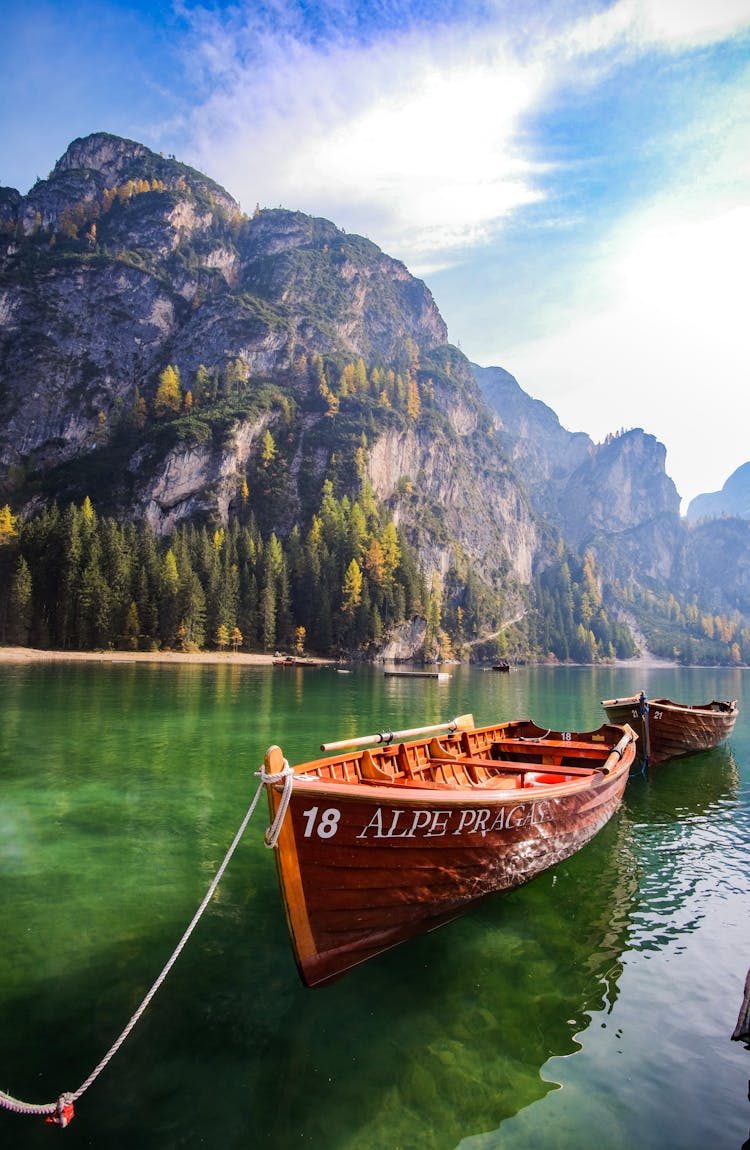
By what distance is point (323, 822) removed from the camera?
24.9ft

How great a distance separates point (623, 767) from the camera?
14547 millimetres

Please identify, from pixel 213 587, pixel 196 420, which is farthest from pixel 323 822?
pixel 196 420

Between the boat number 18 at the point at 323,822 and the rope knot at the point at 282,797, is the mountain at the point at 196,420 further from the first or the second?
the rope knot at the point at 282,797

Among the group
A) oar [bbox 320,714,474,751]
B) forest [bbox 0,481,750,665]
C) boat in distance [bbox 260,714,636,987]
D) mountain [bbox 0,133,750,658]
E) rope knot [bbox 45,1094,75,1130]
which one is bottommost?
rope knot [bbox 45,1094,75,1130]

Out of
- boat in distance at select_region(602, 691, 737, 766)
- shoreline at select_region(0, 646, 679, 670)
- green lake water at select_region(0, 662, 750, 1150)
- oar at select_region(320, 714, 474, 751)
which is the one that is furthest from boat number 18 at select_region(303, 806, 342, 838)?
shoreline at select_region(0, 646, 679, 670)

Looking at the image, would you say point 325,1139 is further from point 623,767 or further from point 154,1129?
point 623,767

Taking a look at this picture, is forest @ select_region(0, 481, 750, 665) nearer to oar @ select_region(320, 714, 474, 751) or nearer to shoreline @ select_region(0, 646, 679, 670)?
shoreline @ select_region(0, 646, 679, 670)

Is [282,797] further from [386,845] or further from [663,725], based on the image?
[663,725]

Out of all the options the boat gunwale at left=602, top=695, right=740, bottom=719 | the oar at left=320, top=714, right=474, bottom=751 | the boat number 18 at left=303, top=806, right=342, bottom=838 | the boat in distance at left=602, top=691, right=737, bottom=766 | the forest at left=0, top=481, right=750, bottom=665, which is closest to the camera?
the boat number 18 at left=303, top=806, right=342, bottom=838

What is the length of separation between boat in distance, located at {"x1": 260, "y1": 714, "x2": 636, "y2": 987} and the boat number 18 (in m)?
0.01

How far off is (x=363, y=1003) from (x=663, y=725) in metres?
19.4

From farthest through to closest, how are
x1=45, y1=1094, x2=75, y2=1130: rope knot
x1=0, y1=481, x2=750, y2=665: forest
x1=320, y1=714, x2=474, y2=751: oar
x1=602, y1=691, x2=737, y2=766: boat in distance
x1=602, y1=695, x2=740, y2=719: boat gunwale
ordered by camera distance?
1. x1=0, y1=481, x2=750, y2=665: forest
2. x1=602, y1=695, x2=740, y2=719: boat gunwale
3. x1=602, y1=691, x2=737, y2=766: boat in distance
4. x1=320, y1=714, x2=474, y2=751: oar
5. x1=45, y1=1094, x2=75, y2=1130: rope knot

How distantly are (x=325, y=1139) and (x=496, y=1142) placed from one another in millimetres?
1592

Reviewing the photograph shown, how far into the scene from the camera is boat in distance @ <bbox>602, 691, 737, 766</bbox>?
74.2ft
